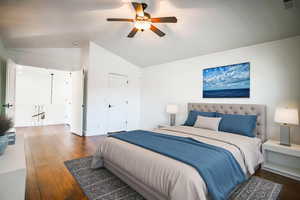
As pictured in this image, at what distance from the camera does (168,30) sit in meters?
3.25

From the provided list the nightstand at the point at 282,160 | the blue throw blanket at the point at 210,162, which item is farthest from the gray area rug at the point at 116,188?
the nightstand at the point at 282,160

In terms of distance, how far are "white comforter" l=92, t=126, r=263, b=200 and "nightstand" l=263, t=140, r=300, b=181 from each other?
0.20 meters

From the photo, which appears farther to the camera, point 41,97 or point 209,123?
point 41,97

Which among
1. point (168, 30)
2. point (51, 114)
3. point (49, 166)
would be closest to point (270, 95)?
point (168, 30)

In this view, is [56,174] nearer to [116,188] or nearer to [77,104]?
[116,188]

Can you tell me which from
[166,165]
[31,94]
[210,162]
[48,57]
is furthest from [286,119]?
[31,94]

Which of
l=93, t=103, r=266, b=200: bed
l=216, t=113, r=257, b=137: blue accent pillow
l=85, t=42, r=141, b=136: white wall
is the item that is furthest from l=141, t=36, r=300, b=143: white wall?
l=85, t=42, r=141, b=136: white wall

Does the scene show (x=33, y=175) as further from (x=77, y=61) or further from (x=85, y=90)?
(x=77, y=61)

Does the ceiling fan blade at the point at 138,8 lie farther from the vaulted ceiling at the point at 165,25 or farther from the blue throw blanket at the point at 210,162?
the blue throw blanket at the point at 210,162

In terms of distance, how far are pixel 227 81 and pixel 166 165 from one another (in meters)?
2.80

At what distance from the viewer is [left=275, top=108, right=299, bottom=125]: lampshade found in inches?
90.0

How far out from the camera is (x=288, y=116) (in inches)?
91.7

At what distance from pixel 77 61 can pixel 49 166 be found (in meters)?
4.04

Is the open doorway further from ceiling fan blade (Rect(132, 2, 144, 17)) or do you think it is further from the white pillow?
the white pillow
